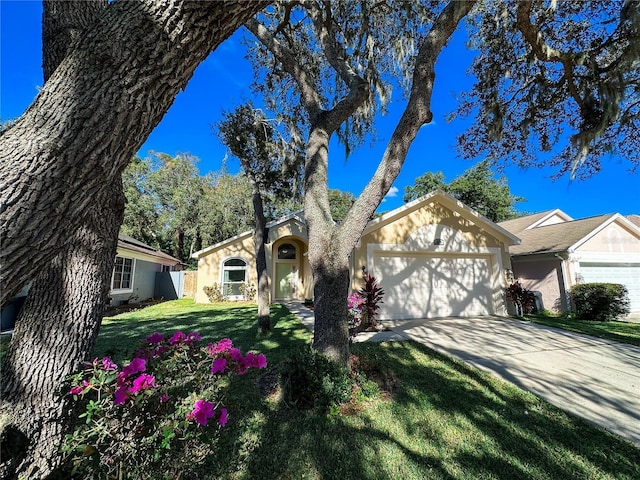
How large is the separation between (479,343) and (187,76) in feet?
22.8

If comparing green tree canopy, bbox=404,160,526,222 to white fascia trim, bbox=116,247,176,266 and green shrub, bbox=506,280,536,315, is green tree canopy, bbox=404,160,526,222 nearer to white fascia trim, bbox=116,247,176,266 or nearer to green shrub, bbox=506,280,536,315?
green shrub, bbox=506,280,536,315

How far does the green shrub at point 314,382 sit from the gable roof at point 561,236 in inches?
439

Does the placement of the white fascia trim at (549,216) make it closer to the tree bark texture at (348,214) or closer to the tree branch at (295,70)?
the tree bark texture at (348,214)

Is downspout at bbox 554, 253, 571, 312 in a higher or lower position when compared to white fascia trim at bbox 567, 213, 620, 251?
lower

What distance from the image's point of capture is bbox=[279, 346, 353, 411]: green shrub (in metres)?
3.40

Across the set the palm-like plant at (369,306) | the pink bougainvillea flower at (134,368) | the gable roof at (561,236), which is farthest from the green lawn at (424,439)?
the gable roof at (561,236)

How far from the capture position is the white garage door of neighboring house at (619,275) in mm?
10656

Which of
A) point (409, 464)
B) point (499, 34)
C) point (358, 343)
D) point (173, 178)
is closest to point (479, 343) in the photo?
point (358, 343)

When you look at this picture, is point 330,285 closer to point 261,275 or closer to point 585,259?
point 261,275

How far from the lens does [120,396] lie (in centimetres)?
184

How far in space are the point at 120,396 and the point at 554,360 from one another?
6397mm

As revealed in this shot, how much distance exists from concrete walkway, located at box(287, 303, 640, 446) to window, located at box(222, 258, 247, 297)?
285 inches

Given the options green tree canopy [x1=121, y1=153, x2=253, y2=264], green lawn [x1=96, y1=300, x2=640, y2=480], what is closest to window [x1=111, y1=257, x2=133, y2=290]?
green tree canopy [x1=121, y1=153, x2=253, y2=264]

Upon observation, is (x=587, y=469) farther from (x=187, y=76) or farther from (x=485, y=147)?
(x=485, y=147)
